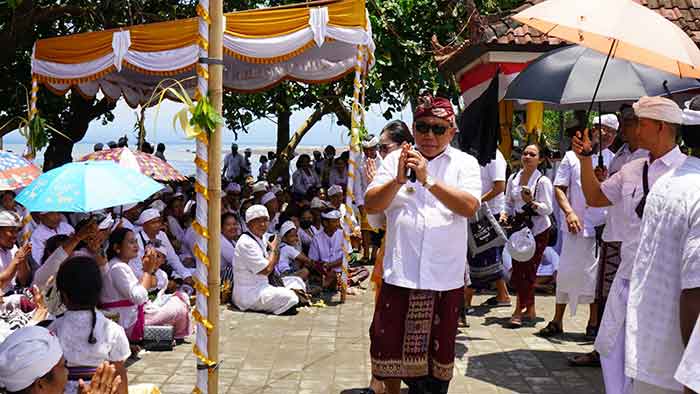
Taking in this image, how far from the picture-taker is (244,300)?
7746mm

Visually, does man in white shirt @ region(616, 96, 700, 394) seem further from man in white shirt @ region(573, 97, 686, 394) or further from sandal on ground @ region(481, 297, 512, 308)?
sandal on ground @ region(481, 297, 512, 308)

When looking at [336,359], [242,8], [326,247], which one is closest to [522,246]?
[336,359]

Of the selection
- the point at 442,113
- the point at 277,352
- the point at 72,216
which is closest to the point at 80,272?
the point at 442,113

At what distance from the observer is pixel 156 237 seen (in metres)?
8.01

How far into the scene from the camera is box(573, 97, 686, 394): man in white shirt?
362cm

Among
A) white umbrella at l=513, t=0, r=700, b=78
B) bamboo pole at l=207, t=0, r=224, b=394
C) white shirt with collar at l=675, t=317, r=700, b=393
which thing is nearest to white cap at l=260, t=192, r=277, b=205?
white umbrella at l=513, t=0, r=700, b=78

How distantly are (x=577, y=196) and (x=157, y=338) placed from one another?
12.7 feet

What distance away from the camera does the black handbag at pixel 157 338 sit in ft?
20.3

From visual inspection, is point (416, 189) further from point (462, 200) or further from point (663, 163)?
point (663, 163)

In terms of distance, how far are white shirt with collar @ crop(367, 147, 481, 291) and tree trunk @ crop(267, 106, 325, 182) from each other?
39.6 feet

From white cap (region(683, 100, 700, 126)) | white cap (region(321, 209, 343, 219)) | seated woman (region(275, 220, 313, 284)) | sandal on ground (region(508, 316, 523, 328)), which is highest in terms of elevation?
white cap (region(683, 100, 700, 126))

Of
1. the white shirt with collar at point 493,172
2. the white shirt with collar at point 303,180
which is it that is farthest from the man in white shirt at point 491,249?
the white shirt with collar at point 303,180

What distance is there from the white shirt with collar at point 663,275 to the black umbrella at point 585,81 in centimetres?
273

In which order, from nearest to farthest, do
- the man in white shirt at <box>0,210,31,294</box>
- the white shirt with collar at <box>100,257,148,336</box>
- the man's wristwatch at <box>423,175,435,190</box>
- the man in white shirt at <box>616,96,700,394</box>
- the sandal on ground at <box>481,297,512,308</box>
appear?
the man in white shirt at <box>616,96,700,394</box> < the man's wristwatch at <box>423,175,435,190</box> < the white shirt with collar at <box>100,257,148,336</box> < the man in white shirt at <box>0,210,31,294</box> < the sandal on ground at <box>481,297,512,308</box>
